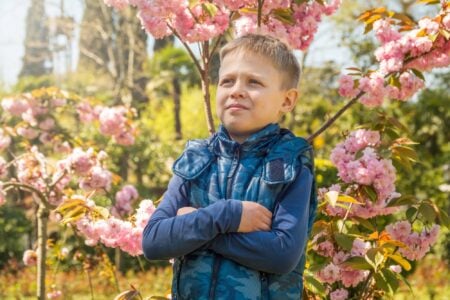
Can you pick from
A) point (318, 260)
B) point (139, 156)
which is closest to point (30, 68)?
point (139, 156)

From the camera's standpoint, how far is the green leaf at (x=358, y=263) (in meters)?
2.54

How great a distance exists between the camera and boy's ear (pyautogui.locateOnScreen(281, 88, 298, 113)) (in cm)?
188

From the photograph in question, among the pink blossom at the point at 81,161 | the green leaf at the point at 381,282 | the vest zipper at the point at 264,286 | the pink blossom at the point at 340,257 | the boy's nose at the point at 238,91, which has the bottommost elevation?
the green leaf at the point at 381,282

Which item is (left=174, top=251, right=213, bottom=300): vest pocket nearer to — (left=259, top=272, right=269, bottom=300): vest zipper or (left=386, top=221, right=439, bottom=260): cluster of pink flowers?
(left=259, top=272, right=269, bottom=300): vest zipper

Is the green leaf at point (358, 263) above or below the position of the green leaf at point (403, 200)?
below

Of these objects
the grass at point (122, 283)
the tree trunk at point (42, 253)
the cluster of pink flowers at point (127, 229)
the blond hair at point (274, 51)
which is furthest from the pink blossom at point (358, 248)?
the grass at point (122, 283)

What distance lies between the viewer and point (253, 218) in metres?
1.66

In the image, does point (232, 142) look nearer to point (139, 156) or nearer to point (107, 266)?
point (107, 266)

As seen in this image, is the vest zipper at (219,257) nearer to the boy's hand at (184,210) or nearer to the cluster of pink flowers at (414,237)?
the boy's hand at (184,210)

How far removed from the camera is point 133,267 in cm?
835

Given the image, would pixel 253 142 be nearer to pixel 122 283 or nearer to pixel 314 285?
pixel 314 285

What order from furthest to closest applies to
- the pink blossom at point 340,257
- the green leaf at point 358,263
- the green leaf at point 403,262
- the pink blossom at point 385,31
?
the pink blossom at point 385,31
the pink blossom at point 340,257
the green leaf at point 358,263
the green leaf at point 403,262

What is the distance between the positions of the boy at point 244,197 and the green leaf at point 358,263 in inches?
28.5

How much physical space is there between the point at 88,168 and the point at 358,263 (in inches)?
81.4
